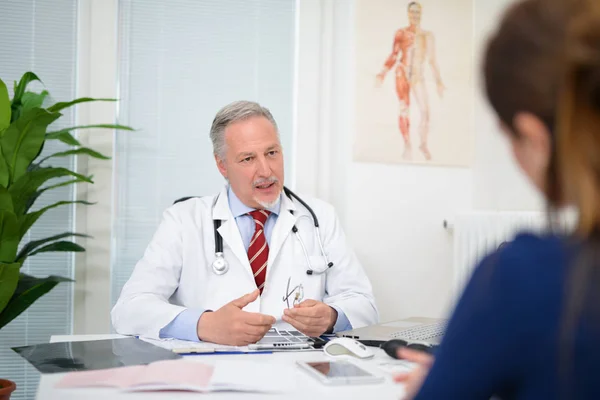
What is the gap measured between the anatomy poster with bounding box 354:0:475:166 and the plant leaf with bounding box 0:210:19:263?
1.52 m

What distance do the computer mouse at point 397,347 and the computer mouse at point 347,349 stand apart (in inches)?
1.4

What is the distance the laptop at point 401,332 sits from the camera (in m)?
1.62

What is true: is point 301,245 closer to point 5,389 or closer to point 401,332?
point 401,332

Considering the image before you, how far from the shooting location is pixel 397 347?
4.57 ft

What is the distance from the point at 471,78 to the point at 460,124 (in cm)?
24

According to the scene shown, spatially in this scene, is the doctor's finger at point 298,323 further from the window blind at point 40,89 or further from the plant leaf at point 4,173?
the window blind at point 40,89

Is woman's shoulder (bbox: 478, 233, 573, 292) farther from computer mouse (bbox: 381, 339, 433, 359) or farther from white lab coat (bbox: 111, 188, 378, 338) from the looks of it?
white lab coat (bbox: 111, 188, 378, 338)

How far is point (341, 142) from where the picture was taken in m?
3.08

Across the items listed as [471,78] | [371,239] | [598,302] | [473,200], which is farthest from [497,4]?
[598,302]

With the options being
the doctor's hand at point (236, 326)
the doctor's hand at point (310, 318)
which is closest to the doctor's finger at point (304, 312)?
the doctor's hand at point (310, 318)

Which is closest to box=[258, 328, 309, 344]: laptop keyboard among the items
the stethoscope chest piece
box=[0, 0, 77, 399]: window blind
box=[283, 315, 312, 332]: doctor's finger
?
box=[283, 315, 312, 332]: doctor's finger

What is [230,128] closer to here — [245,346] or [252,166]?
[252,166]

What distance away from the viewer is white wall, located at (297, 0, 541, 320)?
A: 3.04 metres

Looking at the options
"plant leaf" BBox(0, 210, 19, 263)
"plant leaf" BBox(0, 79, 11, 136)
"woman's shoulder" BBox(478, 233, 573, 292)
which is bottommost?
"plant leaf" BBox(0, 210, 19, 263)
